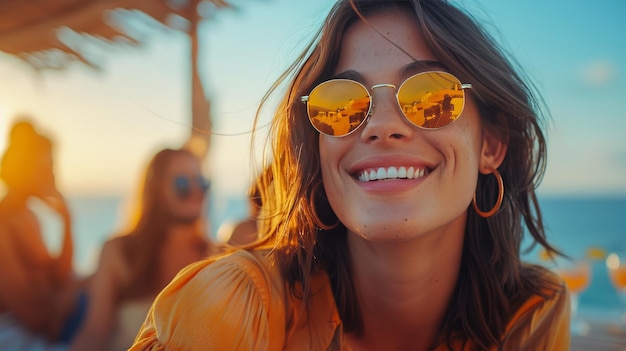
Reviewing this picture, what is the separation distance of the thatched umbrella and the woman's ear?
225cm

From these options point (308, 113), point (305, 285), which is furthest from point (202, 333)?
point (308, 113)

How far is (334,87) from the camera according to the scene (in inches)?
49.5

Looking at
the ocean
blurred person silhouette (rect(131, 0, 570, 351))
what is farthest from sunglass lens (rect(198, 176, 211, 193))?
the ocean

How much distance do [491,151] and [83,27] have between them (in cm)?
349

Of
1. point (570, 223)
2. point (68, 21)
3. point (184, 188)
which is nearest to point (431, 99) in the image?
point (184, 188)

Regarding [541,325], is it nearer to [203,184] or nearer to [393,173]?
[393,173]

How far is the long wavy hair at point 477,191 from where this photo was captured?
1312 mm

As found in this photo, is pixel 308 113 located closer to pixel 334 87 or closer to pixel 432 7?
pixel 334 87

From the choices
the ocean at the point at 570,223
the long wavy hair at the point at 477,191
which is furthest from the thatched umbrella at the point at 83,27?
the ocean at the point at 570,223

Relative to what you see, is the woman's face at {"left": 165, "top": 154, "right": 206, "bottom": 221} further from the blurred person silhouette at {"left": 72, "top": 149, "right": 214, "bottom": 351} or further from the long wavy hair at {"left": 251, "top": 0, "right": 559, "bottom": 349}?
the long wavy hair at {"left": 251, "top": 0, "right": 559, "bottom": 349}

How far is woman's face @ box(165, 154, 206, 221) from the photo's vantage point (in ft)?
10.3

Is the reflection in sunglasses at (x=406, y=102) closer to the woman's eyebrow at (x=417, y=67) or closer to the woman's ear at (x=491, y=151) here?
the woman's eyebrow at (x=417, y=67)

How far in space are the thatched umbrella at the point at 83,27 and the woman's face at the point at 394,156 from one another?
2.21 meters

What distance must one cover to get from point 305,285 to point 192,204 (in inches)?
77.8
